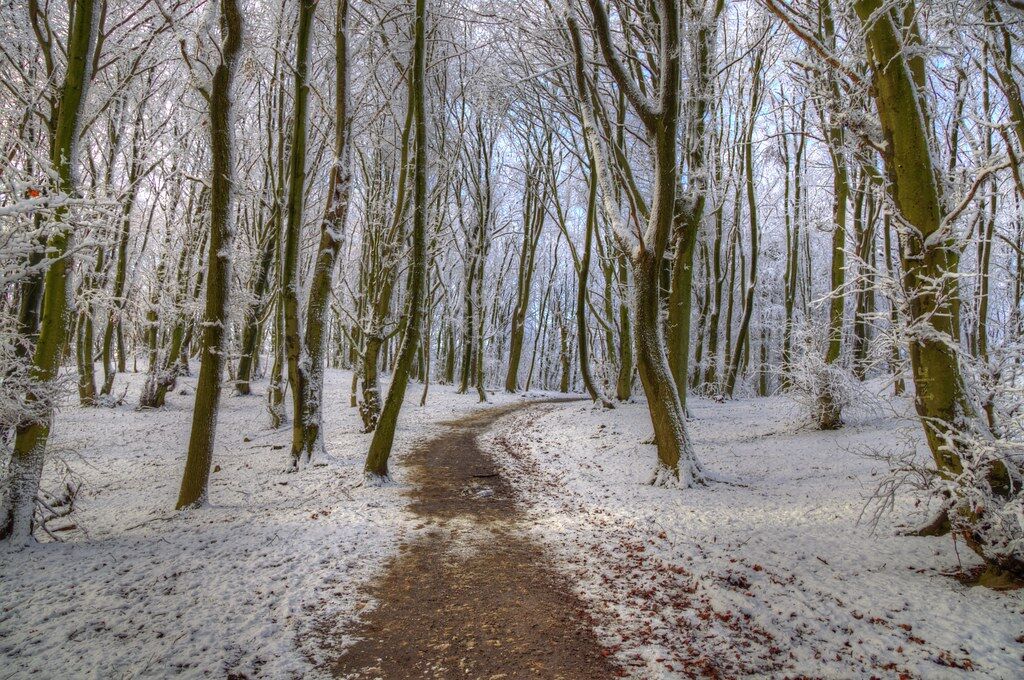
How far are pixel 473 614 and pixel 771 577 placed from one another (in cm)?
235

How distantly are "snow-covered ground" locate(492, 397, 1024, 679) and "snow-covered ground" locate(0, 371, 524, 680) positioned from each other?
6.55 ft

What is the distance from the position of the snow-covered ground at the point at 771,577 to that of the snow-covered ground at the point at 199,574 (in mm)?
1998

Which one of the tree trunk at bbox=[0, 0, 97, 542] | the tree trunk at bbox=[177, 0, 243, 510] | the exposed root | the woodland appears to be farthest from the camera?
the tree trunk at bbox=[177, 0, 243, 510]

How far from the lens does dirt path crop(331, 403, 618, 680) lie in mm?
3049

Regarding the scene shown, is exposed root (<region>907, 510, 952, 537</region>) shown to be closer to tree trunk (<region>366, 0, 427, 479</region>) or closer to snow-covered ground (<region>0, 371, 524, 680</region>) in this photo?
snow-covered ground (<region>0, 371, 524, 680</region>)

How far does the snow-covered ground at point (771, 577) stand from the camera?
3.05 metres

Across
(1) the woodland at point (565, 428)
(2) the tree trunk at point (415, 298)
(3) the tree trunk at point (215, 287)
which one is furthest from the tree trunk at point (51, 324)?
(2) the tree trunk at point (415, 298)

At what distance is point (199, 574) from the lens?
13.4 feet

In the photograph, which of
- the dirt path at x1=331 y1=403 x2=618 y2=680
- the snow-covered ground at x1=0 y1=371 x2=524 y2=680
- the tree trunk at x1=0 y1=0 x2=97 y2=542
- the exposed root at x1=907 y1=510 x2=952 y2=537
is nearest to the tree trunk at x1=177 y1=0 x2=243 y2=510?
the snow-covered ground at x1=0 y1=371 x2=524 y2=680

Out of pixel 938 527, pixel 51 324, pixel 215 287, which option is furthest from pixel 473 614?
pixel 51 324

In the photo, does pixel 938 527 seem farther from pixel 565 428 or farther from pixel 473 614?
pixel 565 428

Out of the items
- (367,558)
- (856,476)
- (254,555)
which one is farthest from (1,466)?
(856,476)

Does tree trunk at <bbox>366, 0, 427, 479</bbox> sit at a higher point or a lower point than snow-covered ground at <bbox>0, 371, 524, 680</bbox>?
higher

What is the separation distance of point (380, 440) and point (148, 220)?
499 inches
